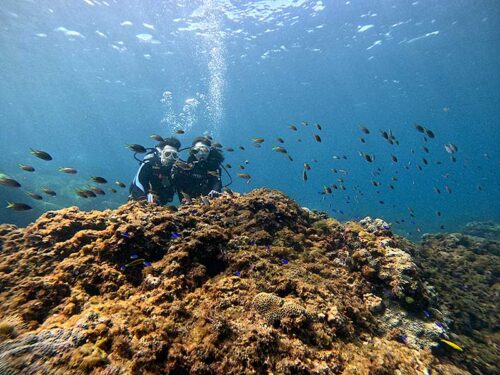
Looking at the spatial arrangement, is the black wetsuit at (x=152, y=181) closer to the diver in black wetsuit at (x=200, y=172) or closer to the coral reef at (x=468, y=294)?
the diver in black wetsuit at (x=200, y=172)

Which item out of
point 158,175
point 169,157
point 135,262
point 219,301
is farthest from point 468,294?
point 158,175

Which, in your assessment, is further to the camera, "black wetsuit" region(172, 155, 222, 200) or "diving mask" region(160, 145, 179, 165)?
"black wetsuit" region(172, 155, 222, 200)

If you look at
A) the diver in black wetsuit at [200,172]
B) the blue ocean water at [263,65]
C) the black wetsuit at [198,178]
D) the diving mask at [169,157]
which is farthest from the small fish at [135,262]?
the blue ocean water at [263,65]

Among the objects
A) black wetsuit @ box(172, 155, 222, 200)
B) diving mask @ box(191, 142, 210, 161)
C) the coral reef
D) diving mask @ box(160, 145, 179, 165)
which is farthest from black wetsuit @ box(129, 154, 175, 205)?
the coral reef

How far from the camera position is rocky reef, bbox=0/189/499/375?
2420 mm

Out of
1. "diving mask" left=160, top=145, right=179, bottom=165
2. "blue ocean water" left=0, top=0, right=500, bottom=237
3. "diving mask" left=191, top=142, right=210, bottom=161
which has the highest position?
"blue ocean water" left=0, top=0, right=500, bottom=237

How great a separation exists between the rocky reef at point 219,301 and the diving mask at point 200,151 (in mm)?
2877

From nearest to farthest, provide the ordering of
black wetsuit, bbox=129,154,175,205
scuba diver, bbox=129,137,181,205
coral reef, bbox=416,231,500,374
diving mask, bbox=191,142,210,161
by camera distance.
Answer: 1. coral reef, bbox=416,231,500,374
2. diving mask, bbox=191,142,210,161
3. scuba diver, bbox=129,137,181,205
4. black wetsuit, bbox=129,154,175,205

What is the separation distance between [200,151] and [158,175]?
157 cm

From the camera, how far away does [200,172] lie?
8.74 metres

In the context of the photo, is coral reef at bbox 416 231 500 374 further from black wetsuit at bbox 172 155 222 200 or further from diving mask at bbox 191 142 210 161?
diving mask at bbox 191 142 210 161

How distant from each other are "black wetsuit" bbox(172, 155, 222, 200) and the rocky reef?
2695 millimetres

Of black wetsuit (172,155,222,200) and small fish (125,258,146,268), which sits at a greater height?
black wetsuit (172,155,222,200)

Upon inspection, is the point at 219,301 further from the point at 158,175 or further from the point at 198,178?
the point at 158,175
